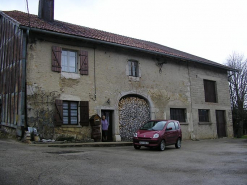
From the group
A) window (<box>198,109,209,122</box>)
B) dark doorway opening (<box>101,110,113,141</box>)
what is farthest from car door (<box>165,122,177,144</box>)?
window (<box>198,109,209,122</box>)

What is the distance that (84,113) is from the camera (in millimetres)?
13750

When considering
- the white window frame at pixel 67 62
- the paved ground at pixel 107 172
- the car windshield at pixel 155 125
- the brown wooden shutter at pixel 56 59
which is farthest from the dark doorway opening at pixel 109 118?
the paved ground at pixel 107 172

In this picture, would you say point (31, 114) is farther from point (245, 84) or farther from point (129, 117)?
point (245, 84)

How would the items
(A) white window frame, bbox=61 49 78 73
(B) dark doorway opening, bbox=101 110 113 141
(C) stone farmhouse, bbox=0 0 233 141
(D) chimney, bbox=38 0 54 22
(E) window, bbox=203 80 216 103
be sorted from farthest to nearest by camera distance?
(E) window, bbox=203 80 216 103
(D) chimney, bbox=38 0 54 22
(B) dark doorway opening, bbox=101 110 113 141
(A) white window frame, bbox=61 49 78 73
(C) stone farmhouse, bbox=0 0 233 141

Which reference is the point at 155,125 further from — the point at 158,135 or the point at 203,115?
the point at 203,115

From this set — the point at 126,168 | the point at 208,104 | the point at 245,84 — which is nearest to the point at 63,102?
the point at 126,168

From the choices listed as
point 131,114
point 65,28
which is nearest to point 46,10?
point 65,28

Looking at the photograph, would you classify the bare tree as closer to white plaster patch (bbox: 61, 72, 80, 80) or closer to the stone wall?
the stone wall

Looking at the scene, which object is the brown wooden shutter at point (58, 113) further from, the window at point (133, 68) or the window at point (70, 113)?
the window at point (133, 68)

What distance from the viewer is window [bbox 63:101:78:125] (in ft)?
43.7

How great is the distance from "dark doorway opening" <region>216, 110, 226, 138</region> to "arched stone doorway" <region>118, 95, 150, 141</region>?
755 cm

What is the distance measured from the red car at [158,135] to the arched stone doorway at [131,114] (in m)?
3.29

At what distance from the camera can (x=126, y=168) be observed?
667 cm

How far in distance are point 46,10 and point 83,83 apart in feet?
18.2
